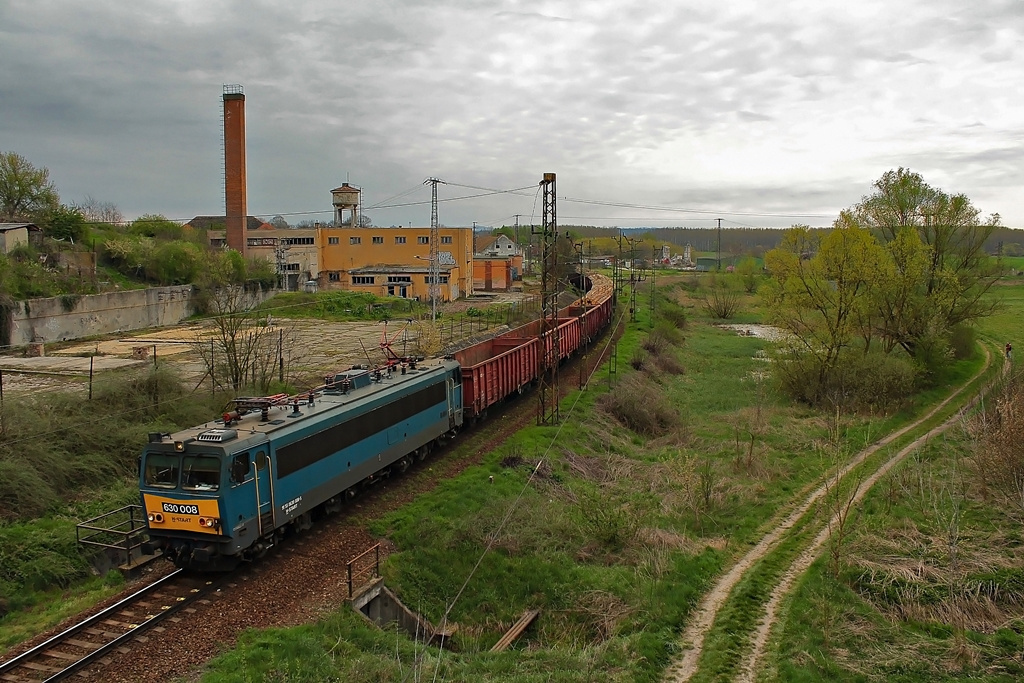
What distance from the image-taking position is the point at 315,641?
37.8 feet

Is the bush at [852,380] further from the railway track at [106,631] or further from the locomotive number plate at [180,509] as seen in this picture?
the railway track at [106,631]

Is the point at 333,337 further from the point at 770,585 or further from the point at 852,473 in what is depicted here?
the point at 770,585

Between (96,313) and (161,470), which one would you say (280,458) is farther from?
(96,313)

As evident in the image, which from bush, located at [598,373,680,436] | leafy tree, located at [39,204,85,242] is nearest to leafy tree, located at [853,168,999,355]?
bush, located at [598,373,680,436]

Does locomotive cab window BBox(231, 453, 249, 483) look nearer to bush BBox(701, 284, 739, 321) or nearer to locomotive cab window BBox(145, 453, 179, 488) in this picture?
locomotive cab window BBox(145, 453, 179, 488)

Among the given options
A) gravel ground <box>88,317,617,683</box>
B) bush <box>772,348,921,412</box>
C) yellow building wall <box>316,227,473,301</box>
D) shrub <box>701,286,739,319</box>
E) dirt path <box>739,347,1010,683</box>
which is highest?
yellow building wall <box>316,227,473,301</box>

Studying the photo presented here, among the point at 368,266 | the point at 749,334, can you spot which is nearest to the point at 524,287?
the point at 368,266

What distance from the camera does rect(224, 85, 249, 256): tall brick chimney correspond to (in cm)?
6606

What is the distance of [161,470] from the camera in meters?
13.6

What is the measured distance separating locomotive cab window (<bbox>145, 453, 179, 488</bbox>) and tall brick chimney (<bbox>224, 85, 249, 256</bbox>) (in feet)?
189

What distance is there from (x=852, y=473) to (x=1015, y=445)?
5425mm


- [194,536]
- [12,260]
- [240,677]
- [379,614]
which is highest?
[12,260]

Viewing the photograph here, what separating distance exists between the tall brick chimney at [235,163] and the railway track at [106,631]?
192ft

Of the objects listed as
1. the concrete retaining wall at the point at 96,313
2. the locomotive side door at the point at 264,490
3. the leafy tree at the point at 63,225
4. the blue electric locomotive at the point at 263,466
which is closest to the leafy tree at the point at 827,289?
the blue electric locomotive at the point at 263,466
